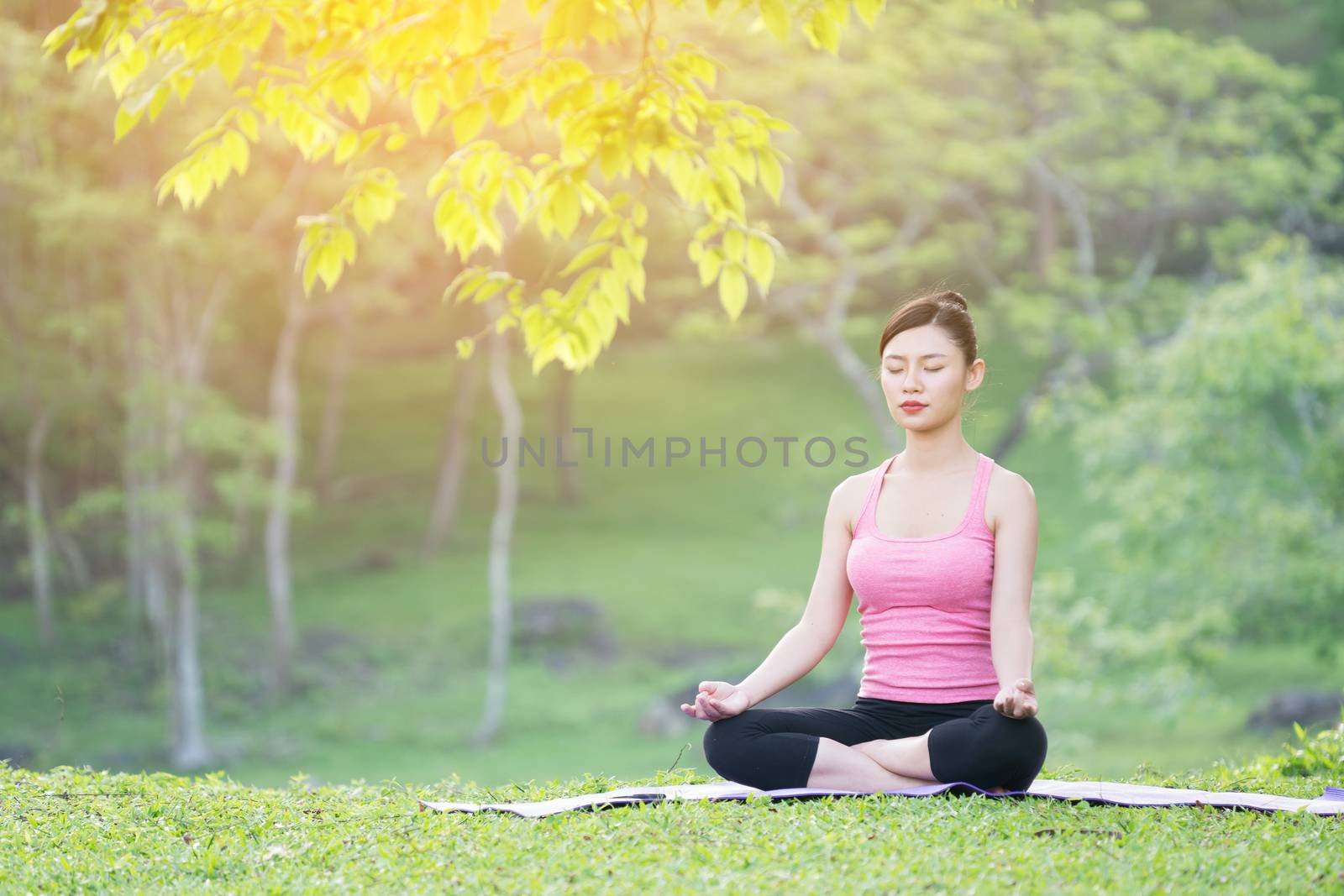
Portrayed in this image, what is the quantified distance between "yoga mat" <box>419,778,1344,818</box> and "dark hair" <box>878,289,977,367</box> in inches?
39.8

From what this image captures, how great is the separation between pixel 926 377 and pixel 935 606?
1.76 ft

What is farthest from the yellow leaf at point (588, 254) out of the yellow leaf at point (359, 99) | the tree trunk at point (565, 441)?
the tree trunk at point (565, 441)

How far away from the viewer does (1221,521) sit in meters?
9.42

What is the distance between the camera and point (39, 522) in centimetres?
1405

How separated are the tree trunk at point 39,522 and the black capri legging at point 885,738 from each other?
42.1 feet

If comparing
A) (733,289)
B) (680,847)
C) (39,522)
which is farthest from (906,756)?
(39,522)

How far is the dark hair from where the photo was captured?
320 centimetres

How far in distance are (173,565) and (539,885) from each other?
11634 mm

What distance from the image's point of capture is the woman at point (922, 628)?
299 cm

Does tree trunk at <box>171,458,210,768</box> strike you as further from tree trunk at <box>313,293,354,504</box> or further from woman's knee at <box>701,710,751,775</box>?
woman's knee at <box>701,710,751,775</box>

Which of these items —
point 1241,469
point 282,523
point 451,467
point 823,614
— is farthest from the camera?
point 451,467

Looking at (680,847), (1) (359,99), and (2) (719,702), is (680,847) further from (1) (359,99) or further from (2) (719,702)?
(1) (359,99)

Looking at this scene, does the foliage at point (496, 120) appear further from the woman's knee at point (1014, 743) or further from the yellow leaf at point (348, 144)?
the woman's knee at point (1014, 743)

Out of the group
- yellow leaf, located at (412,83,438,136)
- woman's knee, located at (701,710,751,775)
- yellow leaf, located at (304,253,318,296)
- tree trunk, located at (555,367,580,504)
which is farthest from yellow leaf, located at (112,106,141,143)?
tree trunk, located at (555,367,580,504)
